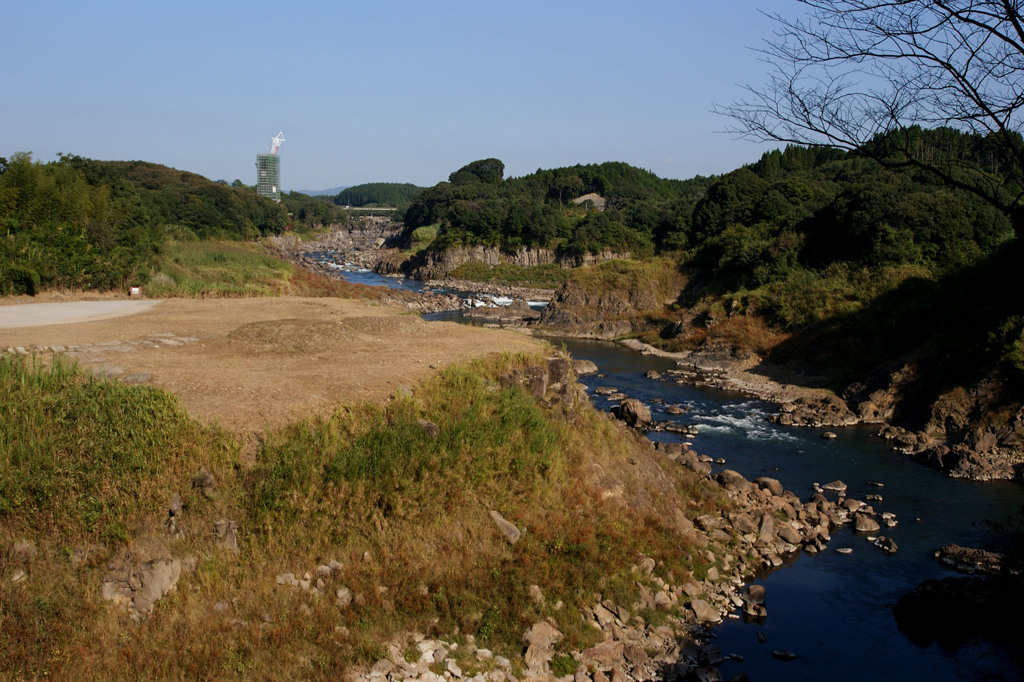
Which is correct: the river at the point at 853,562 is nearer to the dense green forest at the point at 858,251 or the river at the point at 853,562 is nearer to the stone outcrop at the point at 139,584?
the dense green forest at the point at 858,251

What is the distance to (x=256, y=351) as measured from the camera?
15.2 meters

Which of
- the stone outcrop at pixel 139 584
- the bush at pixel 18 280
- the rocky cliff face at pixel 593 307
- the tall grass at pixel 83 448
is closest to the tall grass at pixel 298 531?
the tall grass at pixel 83 448

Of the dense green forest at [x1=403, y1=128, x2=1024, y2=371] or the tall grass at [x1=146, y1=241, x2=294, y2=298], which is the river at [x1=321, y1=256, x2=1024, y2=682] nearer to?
the dense green forest at [x1=403, y1=128, x2=1024, y2=371]

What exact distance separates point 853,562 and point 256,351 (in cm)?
1280

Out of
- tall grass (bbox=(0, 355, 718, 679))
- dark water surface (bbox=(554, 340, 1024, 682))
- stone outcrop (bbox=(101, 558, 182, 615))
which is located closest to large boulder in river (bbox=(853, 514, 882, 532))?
dark water surface (bbox=(554, 340, 1024, 682))

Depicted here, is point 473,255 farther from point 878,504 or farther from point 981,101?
point 981,101

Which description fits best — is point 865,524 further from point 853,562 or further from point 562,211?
point 562,211

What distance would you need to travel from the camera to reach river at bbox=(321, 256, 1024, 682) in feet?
35.7

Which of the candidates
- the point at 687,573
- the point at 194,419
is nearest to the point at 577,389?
the point at 687,573

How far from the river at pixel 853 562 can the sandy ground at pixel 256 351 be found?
739 cm

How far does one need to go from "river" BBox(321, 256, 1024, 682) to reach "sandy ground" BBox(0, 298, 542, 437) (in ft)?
24.2

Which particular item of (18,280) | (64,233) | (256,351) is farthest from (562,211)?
(256,351)

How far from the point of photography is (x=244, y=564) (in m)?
10.0

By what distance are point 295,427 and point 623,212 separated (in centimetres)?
6488
